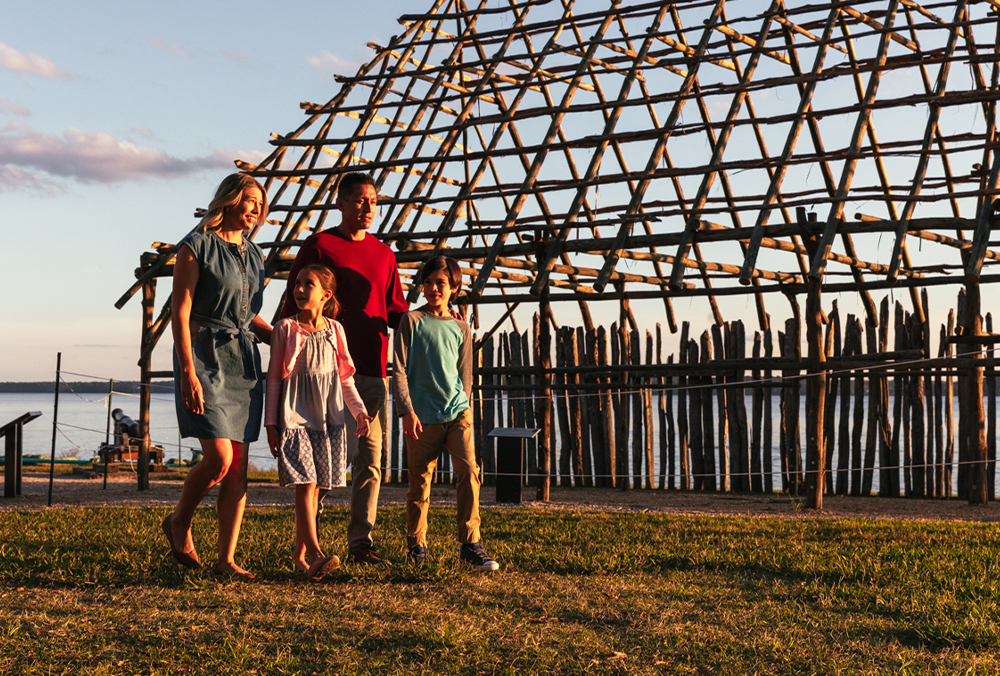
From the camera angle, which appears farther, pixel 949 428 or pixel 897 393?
pixel 897 393

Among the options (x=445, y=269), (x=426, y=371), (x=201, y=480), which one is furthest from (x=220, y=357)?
(x=445, y=269)

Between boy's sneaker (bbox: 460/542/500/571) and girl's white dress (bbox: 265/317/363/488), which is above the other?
girl's white dress (bbox: 265/317/363/488)

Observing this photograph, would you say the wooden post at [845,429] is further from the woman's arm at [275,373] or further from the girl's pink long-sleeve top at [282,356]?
the woman's arm at [275,373]

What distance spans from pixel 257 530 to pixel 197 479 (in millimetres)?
1764

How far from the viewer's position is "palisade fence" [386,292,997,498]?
10148 mm

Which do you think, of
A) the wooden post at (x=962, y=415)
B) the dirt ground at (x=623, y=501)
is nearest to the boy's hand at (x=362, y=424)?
the dirt ground at (x=623, y=501)

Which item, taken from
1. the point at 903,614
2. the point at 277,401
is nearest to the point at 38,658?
the point at 277,401

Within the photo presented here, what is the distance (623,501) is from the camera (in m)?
9.54

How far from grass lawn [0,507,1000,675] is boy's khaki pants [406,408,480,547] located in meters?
0.25

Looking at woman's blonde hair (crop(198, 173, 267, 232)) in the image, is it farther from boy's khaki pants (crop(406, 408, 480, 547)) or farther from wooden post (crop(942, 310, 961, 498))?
wooden post (crop(942, 310, 961, 498))

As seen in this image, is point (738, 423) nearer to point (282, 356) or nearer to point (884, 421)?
point (884, 421)

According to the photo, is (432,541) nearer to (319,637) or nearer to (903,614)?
(319,637)

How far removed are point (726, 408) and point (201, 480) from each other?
303 inches

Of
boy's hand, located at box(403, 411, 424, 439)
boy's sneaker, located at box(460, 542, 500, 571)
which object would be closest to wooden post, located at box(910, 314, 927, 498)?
boy's sneaker, located at box(460, 542, 500, 571)
